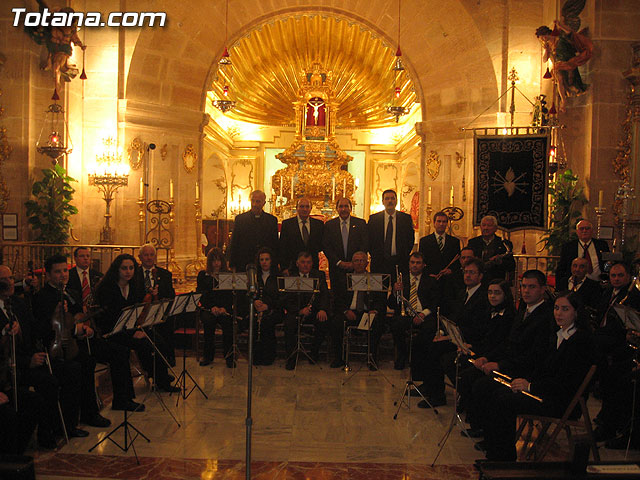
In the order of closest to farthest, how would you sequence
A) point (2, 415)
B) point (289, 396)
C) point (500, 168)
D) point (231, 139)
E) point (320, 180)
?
point (2, 415), point (289, 396), point (500, 168), point (320, 180), point (231, 139)

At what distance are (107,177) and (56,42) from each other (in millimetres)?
2266

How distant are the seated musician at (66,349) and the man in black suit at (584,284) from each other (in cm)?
466

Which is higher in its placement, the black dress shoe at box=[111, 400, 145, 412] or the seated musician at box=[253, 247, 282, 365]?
the seated musician at box=[253, 247, 282, 365]

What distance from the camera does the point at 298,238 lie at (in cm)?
764

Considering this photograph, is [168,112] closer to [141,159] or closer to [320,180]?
[141,159]

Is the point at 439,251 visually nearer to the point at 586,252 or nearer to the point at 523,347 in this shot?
the point at 586,252

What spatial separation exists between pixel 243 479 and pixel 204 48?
9.68 meters

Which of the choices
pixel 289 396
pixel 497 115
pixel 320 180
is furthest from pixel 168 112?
Result: pixel 289 396

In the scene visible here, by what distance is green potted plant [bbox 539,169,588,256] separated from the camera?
8.73 meters

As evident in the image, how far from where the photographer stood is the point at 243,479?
3873mm

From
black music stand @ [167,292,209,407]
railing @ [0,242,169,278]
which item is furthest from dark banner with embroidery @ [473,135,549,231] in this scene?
railing @ [0,242,169,278]

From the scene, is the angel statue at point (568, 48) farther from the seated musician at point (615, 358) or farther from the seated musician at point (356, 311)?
the seated musician at point (356, 311)

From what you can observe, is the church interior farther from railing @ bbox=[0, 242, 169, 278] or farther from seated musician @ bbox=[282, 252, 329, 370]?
seated musician @ bbox=[282, 252, 329, 370]

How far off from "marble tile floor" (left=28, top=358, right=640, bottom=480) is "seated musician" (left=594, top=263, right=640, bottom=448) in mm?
289
